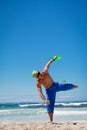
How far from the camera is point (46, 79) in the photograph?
29.4 ft

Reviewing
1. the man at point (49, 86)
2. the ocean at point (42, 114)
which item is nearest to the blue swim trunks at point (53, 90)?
the man at point (49, 86)

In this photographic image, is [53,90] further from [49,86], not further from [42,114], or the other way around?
[42,114]

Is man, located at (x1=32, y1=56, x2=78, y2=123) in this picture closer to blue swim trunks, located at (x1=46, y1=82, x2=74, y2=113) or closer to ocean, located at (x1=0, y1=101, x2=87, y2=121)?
blue swim trunks, located at (x1=46, y1=82, x2=74, y2=113)

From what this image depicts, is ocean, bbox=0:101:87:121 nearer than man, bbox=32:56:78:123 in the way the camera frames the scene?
No

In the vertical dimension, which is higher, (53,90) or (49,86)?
(49,86)

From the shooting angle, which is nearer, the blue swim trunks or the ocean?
the blue swim trunks

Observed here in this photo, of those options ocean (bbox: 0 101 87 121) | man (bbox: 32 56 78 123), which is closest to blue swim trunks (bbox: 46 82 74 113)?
man (bbox: 32 56 78 123)

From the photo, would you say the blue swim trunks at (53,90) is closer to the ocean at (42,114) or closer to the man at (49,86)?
the man at (49,86)

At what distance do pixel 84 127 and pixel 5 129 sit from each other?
1.94 metres

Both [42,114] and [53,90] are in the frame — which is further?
[42,114]

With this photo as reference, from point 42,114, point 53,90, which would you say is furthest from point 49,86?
point 42,114

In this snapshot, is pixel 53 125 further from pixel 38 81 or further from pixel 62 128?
pixel 38 81

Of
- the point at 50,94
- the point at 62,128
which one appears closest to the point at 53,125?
the point at 62,128

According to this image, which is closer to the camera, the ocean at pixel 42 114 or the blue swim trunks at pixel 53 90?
the blue swim trunks at pixel 53 90
